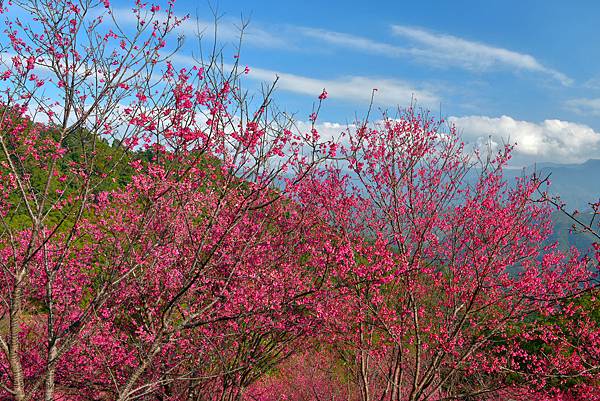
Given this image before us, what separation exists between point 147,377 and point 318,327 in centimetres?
306

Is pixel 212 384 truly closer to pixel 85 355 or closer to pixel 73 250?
pixel 85 355

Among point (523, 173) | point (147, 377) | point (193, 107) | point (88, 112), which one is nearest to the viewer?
point (88, 112)

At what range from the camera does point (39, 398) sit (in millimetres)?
7695

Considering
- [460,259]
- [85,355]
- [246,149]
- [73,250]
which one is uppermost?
[246,149]

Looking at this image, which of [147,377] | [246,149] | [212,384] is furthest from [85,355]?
[246,149]

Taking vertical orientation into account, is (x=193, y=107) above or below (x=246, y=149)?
above

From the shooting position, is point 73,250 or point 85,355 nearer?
point 85,355

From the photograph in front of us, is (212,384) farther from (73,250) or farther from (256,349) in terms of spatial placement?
(73,250)

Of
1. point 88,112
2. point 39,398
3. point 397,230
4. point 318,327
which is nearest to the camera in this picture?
point 88,112

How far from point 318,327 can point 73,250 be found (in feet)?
18.3

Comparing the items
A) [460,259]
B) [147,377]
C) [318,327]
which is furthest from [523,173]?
[147,377]

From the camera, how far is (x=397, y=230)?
9.26 m

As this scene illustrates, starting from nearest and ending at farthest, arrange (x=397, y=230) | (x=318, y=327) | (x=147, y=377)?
(x=147, y=377), (x=318, y=327), (x=397, y=230)

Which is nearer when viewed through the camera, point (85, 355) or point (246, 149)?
point (246, 149)
